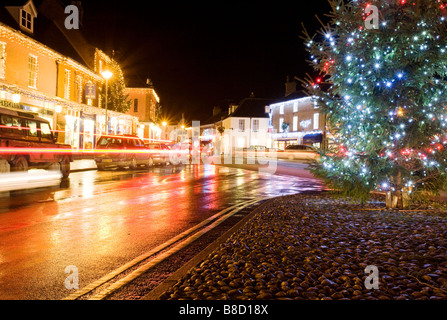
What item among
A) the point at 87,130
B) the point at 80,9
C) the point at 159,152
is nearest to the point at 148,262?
the point at 159,152

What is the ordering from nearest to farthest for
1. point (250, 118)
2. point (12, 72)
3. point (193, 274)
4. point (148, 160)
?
point (193, 274) < point (12, 72) < point (148, 160) < point (250, 118)

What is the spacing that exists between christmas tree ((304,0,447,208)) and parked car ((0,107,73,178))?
9.82 metres

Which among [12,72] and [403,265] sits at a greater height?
[12,72]

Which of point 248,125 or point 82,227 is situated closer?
point 82,227

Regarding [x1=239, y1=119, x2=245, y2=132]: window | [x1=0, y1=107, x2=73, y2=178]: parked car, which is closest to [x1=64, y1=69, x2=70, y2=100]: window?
[x1=0, y1=107, x2=73, y2=178]: parked car

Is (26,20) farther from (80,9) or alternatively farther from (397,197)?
(397,197)

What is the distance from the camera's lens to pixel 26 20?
24.0 meters

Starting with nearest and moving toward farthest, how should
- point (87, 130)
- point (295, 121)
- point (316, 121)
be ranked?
point (87, 130) → point (316, 121) → point (295, 121)

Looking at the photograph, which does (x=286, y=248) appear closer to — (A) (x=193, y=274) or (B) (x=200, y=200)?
(A) (x=193, y=274)

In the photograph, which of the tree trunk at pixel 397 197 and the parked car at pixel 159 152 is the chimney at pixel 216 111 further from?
the tree trunk at pixel 397 197

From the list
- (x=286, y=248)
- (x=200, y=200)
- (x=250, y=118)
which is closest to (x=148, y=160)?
(x=200, y=200)

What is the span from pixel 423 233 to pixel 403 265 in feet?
6.07

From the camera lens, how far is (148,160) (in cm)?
2542

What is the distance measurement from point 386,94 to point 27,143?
38.6 feet
